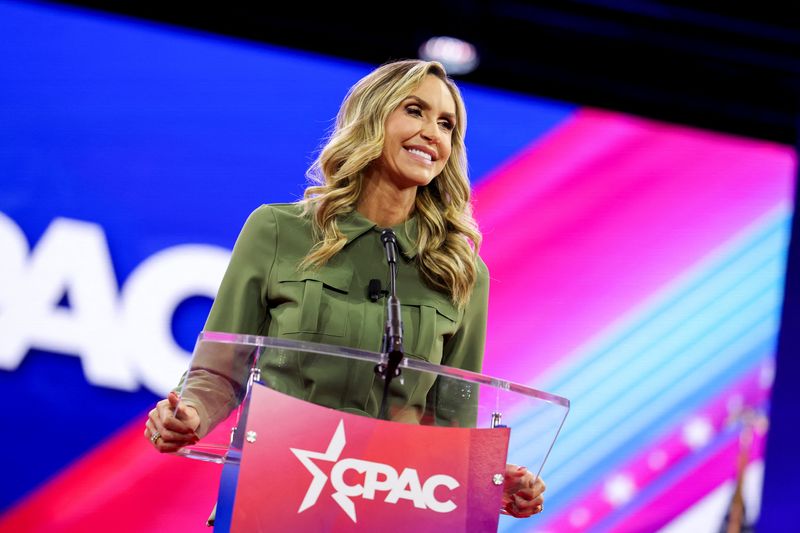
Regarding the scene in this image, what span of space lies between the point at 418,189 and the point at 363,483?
3.07ft

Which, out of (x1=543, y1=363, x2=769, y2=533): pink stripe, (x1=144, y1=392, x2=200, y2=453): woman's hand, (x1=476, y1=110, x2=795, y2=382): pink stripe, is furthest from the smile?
(x1=543, y1=363, x2=769, y2=533): pink stripe

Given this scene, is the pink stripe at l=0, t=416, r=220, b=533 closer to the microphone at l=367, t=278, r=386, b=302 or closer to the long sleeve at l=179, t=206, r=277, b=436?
the long sleeve at l=179, t=206, r=277, b=436

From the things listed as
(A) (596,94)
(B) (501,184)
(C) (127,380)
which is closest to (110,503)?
(C) (127,380)

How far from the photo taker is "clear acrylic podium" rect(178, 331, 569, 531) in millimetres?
1496

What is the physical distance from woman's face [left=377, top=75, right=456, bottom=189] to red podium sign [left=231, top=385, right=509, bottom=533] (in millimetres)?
752

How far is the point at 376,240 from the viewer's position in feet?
7.01

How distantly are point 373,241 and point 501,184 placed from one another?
232 cm

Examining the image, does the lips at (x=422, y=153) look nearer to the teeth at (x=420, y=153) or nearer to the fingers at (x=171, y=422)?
the teeth at (x=420, y=153)

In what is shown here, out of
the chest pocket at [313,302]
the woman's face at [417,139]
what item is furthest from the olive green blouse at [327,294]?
the woman's face at [417,139]

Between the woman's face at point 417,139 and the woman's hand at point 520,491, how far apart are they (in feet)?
2.36

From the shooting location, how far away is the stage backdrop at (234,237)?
382cm

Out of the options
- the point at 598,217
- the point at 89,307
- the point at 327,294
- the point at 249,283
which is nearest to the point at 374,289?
the point at 327,294

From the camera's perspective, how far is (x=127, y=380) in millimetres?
3869

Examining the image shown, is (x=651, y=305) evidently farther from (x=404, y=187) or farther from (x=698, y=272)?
(x=404, y=187)
